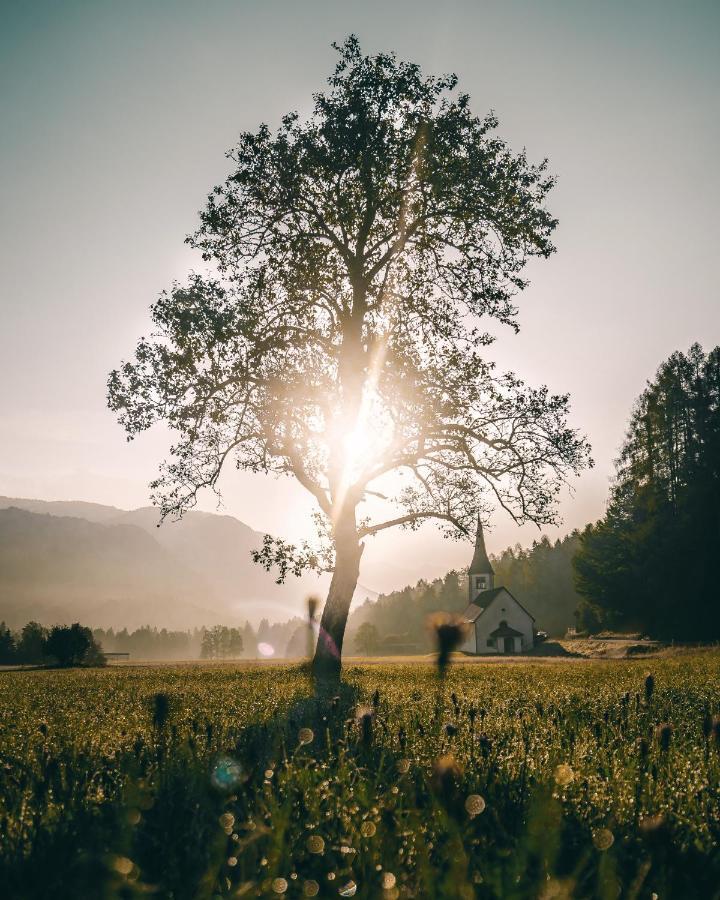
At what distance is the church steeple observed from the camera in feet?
260

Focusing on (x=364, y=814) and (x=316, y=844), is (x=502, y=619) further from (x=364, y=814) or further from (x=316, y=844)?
(x=316, y=844)

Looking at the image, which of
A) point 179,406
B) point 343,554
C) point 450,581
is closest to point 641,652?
point 343,554

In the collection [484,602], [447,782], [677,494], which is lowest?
[484,602]

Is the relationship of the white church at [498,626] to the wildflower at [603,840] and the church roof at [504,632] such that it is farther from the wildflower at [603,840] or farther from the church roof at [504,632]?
the wildflower at [603,840]

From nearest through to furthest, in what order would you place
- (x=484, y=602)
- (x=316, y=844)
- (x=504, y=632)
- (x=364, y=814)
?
(x=316, y=844), (x=364, y=814), (x=504, y=632), (x=484, y=602)

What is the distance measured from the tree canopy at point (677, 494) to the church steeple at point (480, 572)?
95.8ft

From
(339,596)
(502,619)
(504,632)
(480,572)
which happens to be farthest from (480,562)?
(339,596)

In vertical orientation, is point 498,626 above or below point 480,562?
below

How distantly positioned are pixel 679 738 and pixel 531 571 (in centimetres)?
11919

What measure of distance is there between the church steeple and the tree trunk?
65.6 m

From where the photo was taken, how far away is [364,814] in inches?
94.5

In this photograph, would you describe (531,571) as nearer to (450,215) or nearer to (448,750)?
(450,215)

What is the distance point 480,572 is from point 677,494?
35.1 meters

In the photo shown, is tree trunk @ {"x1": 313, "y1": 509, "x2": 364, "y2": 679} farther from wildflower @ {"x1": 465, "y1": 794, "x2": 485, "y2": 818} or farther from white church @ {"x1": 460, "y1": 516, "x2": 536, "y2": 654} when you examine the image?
white church @ {"x1": 460, "y1": 516, "x2": 536, "y2": 654}
